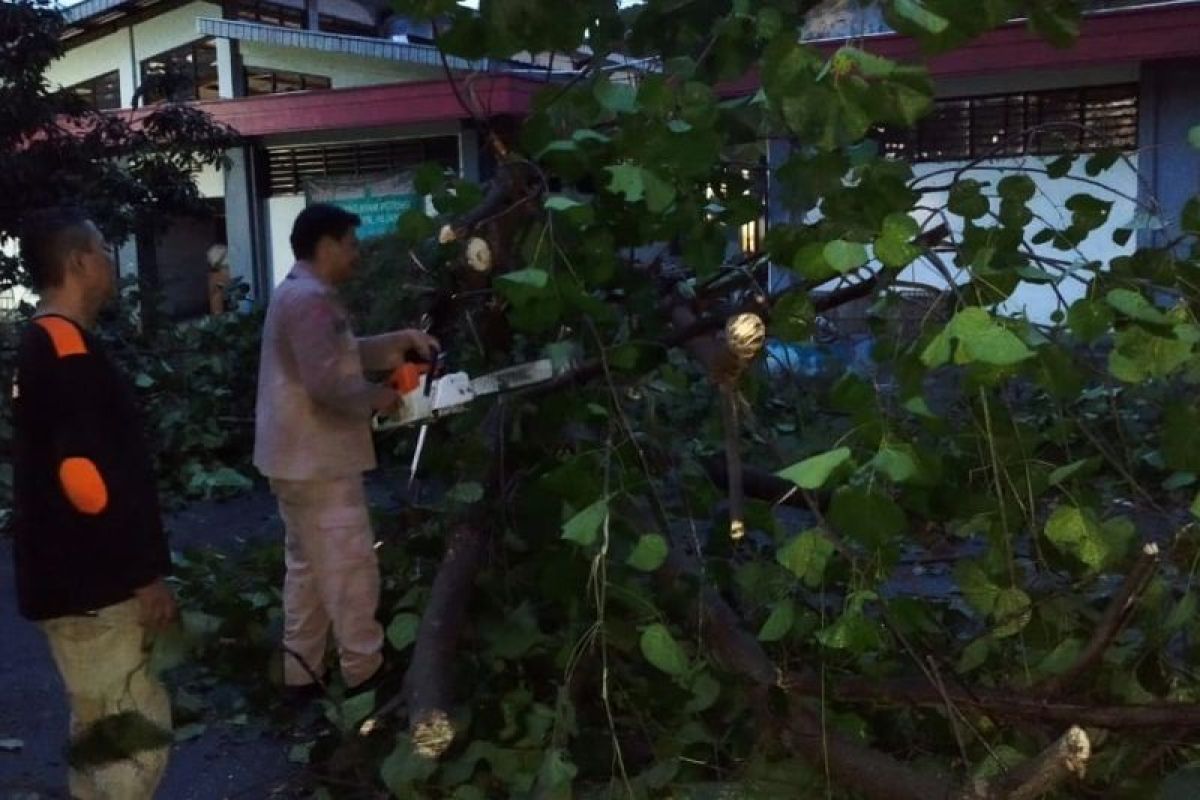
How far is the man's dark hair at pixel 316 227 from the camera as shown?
4137 mm

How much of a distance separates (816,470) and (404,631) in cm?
183

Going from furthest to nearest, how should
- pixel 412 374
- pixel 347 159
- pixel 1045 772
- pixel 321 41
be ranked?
1. pixel 347 159
2. pixel 321 41
3. pixel 412 374
4. pixel 1045 772

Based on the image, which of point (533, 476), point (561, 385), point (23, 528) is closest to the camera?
point (23, 528)

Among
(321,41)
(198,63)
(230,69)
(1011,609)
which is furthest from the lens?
(198,63)

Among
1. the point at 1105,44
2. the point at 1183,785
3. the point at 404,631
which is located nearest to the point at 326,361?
the point at 404,631

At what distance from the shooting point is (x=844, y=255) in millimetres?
2576

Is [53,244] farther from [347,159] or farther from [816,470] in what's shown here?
[347,159]

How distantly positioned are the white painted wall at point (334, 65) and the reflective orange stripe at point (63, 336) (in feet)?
37.6

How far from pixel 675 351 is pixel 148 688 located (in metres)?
1.79

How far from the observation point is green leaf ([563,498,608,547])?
273 centimetres

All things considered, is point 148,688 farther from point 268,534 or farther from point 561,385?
point 268,534

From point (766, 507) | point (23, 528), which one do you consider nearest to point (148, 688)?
point (23, 528)

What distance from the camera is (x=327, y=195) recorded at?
14477 mm

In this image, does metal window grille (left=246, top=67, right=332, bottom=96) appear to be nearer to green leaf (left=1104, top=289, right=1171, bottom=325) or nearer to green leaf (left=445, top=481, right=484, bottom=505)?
green leaf (left=445, top=481, right=484, bottom=505)
